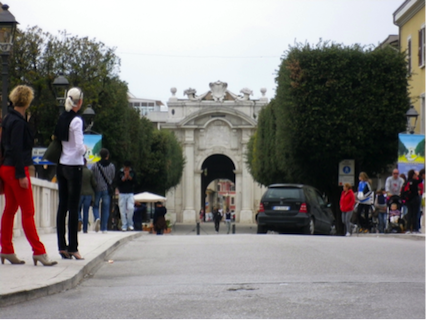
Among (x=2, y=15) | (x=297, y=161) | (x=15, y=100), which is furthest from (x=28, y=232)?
(x=297, y=161)

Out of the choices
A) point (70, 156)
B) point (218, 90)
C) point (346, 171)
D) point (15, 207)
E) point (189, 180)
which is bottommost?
point (15, 207)

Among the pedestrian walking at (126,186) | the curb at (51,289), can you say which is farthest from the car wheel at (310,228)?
the curb at (51,289)

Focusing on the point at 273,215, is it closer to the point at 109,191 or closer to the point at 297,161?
the point at 109,191

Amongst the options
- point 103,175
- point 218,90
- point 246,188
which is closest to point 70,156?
point 103,175

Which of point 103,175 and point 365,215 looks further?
point 365,215

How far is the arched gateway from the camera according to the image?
7969 centimetres

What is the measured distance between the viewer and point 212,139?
8062 cm

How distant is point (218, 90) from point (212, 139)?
16.9ft

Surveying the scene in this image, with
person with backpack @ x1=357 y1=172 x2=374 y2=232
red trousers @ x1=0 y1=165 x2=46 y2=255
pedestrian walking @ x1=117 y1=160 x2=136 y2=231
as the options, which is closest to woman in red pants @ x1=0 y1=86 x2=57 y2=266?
red trousers @ x1=0 y1=165 x2=46 y2=255

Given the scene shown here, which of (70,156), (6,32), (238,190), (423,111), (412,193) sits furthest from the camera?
(238,190)

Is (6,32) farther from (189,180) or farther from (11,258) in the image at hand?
(189,180)

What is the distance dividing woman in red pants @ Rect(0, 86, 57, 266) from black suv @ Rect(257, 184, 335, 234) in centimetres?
1404

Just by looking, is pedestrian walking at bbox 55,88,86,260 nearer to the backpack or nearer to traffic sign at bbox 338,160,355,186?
the backpack

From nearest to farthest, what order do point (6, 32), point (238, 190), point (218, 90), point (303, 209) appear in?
1. point (6, 32)
2. point (303, 209)
3. point (238, 190)
4. point (218, 90)
